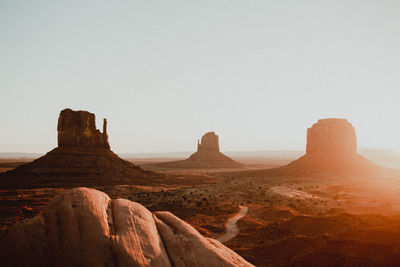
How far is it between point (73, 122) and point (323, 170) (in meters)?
71.0

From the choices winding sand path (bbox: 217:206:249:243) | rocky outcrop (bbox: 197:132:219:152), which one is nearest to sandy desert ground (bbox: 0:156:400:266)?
winding sand path (bbox: 217:206:249:243)

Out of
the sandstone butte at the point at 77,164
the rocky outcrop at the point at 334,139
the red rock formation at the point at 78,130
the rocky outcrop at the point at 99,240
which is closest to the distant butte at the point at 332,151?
the rocky outcrop at the point at 334,139

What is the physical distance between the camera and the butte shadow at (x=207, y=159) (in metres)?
118

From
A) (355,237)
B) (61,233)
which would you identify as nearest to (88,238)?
(61,233)

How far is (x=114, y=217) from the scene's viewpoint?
5145mm

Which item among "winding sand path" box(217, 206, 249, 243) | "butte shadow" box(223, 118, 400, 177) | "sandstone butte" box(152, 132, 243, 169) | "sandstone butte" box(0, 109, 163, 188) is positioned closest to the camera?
"winding sand path" box(217, 206, 249, 243)

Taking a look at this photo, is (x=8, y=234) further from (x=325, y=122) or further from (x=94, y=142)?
(x=325, y=122)

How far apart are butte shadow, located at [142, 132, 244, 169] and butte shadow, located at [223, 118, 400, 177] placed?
129ft

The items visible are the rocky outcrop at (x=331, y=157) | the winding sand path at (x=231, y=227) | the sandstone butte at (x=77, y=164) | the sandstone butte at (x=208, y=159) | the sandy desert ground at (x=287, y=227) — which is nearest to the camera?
the sandy desert ground at (x=287, y=227)

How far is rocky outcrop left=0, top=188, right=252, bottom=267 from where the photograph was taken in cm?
422

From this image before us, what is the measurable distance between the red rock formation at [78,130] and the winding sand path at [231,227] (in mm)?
42231

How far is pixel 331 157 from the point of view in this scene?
76.2 metres

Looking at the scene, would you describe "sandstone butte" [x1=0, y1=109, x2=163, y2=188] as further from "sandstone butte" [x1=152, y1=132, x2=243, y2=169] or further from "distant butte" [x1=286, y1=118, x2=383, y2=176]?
"sandstone butte" [x1=152, y1=132, x2=243, y2=169]

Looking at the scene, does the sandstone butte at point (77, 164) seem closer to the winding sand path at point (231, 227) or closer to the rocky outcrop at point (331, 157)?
the winding sand path at point (231, 227)
